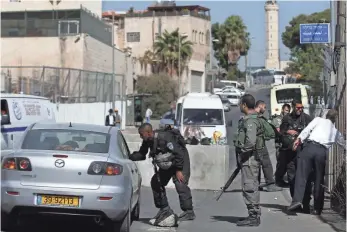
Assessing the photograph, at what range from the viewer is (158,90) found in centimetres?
6756

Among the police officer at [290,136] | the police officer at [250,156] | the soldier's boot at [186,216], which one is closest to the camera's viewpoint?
the police officer at [250,156]

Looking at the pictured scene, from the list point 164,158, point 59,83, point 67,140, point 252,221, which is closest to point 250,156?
point 252,221

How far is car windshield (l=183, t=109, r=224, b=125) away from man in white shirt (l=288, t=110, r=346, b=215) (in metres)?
16.6

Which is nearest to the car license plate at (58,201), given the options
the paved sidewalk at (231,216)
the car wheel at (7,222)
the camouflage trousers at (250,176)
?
the car wheel at (7,222)

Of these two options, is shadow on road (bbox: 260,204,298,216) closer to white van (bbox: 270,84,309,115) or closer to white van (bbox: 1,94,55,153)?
white van (bbox: 1,94,55,153)

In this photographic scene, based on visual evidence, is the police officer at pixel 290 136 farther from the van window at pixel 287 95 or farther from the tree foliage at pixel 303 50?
the tree foliage at pixel 303 50

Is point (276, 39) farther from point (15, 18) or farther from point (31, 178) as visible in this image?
point (31, 178)

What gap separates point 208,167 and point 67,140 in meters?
7.57

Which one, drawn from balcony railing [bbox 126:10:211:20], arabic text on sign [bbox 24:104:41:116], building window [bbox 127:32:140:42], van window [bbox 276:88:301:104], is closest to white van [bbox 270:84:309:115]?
van window [bbox 276:88:301:104]

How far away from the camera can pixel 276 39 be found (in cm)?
14375

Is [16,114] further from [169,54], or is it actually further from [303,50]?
[303,50]

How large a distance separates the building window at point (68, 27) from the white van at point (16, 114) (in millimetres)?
30544

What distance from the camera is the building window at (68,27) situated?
166 ft

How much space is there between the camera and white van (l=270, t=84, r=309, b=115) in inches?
1629
